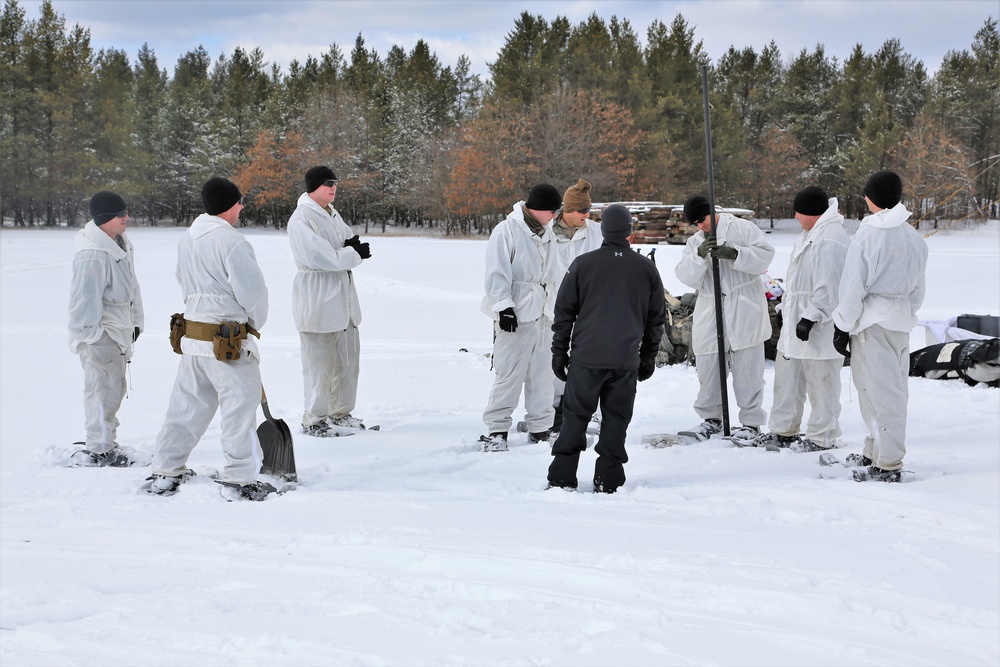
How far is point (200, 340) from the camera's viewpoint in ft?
16.3

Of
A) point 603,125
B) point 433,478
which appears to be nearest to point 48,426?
point 433,478

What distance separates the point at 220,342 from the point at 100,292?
1496 millimetres

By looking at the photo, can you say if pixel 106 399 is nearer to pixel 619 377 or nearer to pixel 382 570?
pixel 382 570

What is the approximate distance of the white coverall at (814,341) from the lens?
6.05 metres

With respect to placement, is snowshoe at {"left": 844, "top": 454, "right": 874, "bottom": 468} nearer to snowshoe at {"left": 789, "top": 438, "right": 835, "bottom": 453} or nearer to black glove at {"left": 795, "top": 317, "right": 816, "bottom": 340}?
snowshoe at {"left": 789, "top": 438, "right": 835, "bottom": 453}

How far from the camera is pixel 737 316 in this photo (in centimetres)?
664

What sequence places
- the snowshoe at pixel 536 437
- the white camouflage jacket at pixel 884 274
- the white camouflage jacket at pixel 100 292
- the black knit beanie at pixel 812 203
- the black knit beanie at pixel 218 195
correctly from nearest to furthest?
the black knit beanie at pixel 218 195, the white camouflage jacket at pixel 884 274, the white camouflage jacket at pixel 100 292, the black knit beanie at pixel 812 203, the snowshoe at pixel 536 437

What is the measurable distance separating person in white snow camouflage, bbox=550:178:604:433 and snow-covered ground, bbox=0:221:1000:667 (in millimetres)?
1215

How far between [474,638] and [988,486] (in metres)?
3.59

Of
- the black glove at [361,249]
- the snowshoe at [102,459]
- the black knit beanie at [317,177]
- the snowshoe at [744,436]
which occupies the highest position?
the black knit beanie at [317,177]

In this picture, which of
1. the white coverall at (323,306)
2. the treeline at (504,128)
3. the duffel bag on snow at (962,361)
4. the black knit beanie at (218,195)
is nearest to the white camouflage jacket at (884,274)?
the white coverall at (323,306)

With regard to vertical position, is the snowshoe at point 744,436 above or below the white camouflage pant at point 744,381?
below

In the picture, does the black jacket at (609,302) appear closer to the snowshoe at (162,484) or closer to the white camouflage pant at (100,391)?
the snowshoe at (162,484)

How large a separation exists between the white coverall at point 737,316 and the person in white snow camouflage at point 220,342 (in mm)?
3420
